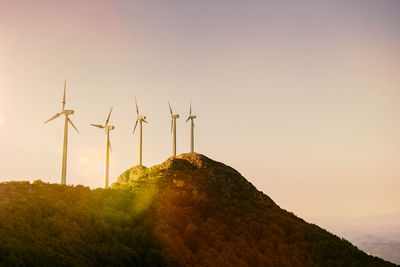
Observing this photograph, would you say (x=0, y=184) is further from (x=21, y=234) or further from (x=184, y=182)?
(x=184, y=182)

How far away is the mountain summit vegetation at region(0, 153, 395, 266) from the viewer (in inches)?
1698

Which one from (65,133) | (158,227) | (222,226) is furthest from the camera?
(65,133)

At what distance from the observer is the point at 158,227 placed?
5606 cm

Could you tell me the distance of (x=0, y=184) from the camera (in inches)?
2173

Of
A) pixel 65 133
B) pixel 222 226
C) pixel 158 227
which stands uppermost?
pixel 65 133

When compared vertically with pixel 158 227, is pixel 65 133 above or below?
above

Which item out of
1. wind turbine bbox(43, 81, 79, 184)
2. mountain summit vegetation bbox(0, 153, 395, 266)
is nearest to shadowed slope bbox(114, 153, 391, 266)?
mountain summit vegetation bbox(0, 153, 395, 266)

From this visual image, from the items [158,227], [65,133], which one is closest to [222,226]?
[158,227]

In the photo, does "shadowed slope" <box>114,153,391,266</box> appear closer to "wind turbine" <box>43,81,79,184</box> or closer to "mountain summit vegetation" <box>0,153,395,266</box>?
"mountain summit vegetation" <box>0,153,395,266</box>

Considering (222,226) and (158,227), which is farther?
(222,226)

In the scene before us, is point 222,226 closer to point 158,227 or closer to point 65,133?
point 158,227

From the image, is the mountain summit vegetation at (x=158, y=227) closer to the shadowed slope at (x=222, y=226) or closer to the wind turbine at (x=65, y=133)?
the shadowed slope at (x=222, y=226)

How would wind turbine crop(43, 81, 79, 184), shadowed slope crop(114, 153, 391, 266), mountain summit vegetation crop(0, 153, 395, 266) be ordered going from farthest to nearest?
wind turbine crop(43, 81, 79, 184) < shadowed slope crop(114, 153, 391, 266) < mountain summit vegetation crop(0, 153, 395, 266)

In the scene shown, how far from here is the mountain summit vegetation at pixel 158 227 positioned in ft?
141
